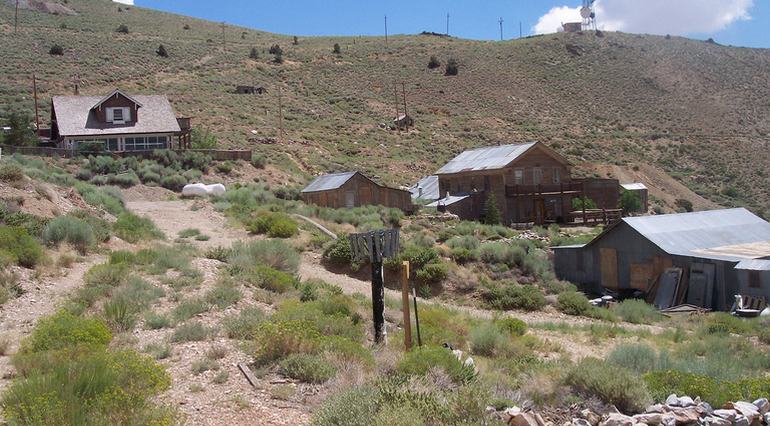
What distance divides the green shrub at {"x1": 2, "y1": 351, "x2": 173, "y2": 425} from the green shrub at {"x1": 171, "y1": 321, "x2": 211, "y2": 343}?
2.94 m

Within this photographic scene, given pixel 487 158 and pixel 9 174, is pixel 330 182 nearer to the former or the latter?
pixel 487 158

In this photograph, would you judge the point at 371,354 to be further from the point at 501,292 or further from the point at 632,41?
the point at 632,41

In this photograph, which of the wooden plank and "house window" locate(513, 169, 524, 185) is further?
"house window" locate(513, 169, 524, 185)

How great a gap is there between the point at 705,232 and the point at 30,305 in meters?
24.3

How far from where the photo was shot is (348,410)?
299 inches

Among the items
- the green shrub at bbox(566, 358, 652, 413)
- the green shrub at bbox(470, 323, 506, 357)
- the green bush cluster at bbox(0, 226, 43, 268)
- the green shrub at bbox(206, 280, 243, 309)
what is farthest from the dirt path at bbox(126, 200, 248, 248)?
the green shrub at bbox(566, 358, 652, 413)

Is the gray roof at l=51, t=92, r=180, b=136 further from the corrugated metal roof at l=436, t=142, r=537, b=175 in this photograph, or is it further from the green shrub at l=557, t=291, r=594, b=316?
the green shrub at l=557, t=291, r=594, b=316

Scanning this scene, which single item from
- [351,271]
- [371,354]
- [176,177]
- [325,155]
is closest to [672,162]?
[325,155]

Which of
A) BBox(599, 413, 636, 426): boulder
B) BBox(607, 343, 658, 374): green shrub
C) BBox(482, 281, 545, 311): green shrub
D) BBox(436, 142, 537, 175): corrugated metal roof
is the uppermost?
BBox(436, 142, 537, 175): corrugated metal roof

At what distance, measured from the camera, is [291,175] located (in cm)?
4938

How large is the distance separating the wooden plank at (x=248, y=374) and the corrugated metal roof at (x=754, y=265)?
715 inches

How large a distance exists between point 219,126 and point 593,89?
1934 inches

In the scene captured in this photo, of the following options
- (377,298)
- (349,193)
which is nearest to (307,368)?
(377,298)

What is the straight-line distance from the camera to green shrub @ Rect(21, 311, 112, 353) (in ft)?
33.9
